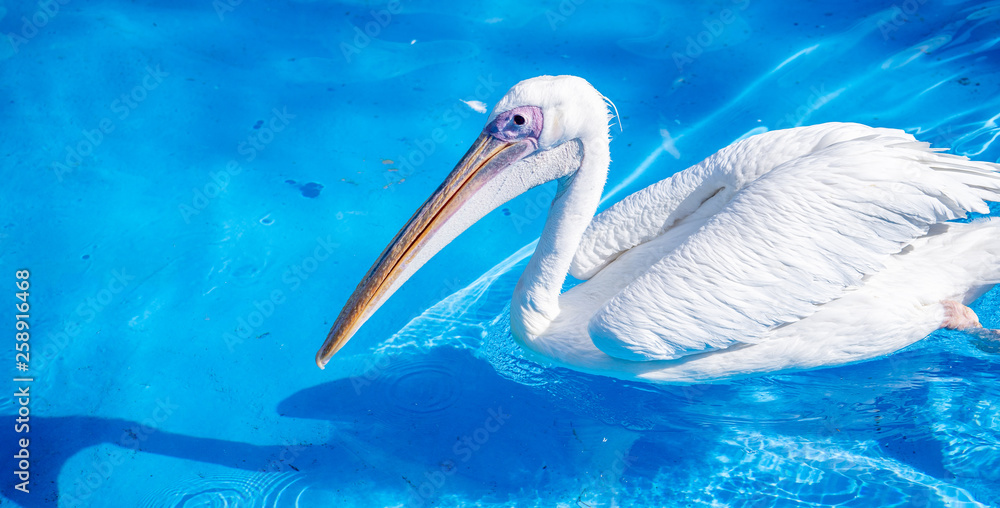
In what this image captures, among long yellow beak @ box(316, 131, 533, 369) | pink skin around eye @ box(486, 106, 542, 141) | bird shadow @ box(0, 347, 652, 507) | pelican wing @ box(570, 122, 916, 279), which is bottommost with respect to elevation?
bird shadow @ box(0, 347, 652, 507)

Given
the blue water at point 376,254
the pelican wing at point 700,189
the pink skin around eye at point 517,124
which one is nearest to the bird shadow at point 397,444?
Answer: the blue water at point 376,254

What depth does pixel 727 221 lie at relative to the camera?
2.42 metres

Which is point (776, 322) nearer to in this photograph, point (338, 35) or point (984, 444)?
point (984, 444)

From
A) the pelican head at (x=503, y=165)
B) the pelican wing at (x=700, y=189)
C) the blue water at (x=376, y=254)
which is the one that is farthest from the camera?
the blue water at (x=376, y=254)

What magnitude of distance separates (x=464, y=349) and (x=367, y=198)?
1280 millimetres

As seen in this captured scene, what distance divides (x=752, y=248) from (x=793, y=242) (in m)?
0.14

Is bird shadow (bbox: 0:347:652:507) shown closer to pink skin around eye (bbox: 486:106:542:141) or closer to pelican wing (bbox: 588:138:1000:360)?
pelican wing (bbox: 588:138:1000:360)

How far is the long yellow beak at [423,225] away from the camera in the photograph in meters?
2.41

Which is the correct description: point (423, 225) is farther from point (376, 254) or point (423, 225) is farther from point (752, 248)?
point (376, 254)

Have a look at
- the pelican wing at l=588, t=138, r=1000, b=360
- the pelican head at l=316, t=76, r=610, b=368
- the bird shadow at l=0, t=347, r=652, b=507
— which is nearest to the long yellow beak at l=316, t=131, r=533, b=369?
the pelican head at l=316, t=76, r=610, b=368

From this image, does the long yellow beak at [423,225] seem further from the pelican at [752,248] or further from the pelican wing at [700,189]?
the pelican wing at [700,189]

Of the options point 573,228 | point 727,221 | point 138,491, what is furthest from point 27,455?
point 727,221

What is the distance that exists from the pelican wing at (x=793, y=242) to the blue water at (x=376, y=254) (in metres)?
0.75

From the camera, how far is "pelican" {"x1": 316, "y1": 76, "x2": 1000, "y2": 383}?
2338mm
